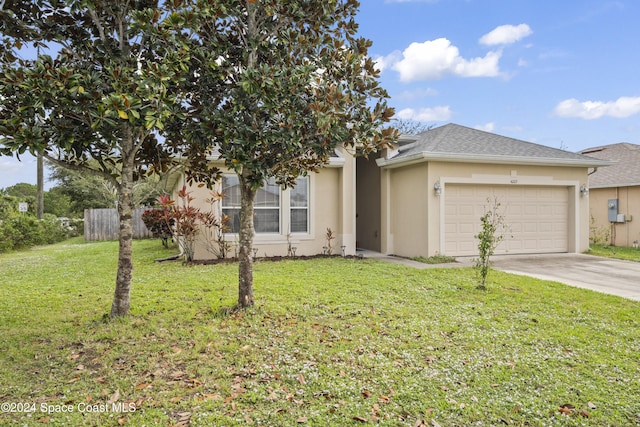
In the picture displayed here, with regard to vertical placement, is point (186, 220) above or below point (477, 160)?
below

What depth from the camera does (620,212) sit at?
48.9 ft

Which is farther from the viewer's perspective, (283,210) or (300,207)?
(300,207)

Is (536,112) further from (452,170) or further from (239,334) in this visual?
(239,334)

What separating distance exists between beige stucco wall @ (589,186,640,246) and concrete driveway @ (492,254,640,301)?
496cm

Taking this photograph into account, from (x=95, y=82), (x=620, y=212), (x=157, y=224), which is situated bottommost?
(x=157, y=224)

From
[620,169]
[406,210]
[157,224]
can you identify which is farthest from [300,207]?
[620,169]

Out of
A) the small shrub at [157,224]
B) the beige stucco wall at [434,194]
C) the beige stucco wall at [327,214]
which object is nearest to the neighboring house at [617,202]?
the beige stucco wall at [434,194]

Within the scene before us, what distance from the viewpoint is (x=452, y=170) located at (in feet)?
35.1

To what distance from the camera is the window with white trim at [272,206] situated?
34.4 ft

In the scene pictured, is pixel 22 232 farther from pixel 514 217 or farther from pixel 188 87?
pixel 514 217

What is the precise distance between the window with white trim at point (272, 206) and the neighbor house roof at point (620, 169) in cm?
1132

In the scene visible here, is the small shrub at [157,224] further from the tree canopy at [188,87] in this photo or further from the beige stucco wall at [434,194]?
the tree canopy at [188,87]

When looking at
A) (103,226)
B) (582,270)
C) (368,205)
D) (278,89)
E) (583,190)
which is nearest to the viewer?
(278,89)

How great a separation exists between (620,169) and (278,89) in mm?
17033
